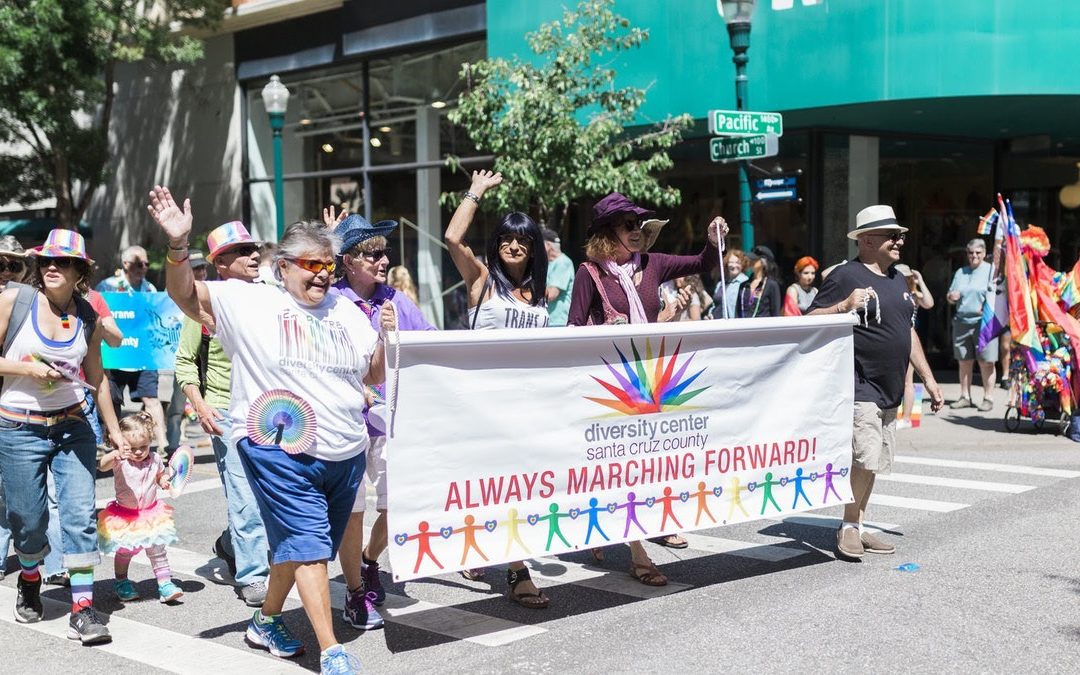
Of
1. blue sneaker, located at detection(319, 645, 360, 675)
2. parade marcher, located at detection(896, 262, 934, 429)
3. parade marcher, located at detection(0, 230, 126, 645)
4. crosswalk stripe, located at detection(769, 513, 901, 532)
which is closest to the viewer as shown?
blue sneaker, located at detection(319, 645, 360, 675)

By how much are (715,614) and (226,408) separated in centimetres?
291

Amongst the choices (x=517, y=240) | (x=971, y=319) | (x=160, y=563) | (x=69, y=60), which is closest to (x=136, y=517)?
(x=160, y=563)

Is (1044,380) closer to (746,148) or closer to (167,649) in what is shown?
(746,148)

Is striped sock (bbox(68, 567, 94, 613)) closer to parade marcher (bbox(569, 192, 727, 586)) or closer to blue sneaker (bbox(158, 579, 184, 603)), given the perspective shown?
blue sneaker (bbox(158, 579, 184, 603))

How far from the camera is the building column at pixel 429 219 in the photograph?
1930 cm

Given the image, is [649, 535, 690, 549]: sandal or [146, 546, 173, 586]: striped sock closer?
[146, 546, 173, 586]: striped sock

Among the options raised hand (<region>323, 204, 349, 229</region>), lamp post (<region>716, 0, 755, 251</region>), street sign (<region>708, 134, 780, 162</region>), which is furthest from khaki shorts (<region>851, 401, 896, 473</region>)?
lamp post (<region>716, 0, 755, 251</region>)

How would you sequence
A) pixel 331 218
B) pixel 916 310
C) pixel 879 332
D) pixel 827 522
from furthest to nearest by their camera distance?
pixel 916 310 → pixel 827 522 → pixel 879 332 → pixel 331 218

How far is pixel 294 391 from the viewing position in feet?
15.5

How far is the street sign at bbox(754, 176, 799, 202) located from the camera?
1345 centimetres

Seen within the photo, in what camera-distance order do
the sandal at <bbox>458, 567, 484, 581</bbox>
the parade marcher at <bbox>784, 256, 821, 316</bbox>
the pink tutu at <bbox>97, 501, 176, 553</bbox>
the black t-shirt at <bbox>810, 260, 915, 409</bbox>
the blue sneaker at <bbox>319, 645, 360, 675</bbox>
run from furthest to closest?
the parade marcher at <bbox>784, 256, 821, 316</bbox>, the black t-shirt at <bbox>810, 260, 915, 409</bbox>, the sandal at <bbox>458, 567, 484, 581</bbox>, the pink tutu at <bbox>97, 501, 176, 553</bbox>, the blue sneaker at <bbox>319, 645, 360, 675</bbox>

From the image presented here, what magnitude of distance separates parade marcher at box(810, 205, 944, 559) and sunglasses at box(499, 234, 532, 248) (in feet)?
6.36

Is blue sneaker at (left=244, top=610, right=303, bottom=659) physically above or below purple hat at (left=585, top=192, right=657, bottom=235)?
below

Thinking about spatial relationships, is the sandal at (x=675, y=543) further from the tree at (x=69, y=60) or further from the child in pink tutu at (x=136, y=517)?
the tree at (x=69, y=60)
